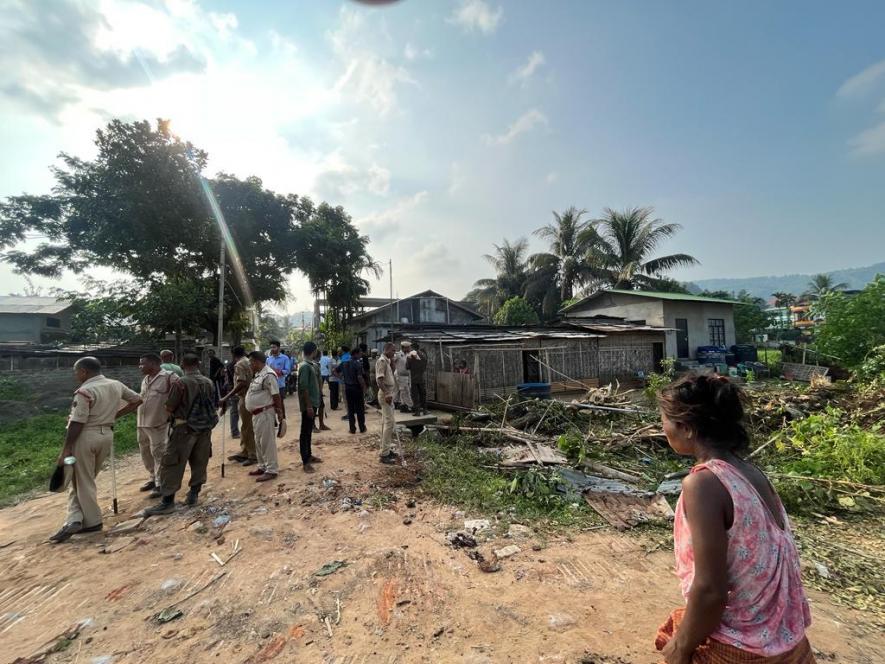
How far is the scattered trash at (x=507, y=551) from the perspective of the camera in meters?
3.83

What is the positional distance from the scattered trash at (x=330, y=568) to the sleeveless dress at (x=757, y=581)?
10.4 ft

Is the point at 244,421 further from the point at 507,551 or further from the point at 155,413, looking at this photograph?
the point at 507,551

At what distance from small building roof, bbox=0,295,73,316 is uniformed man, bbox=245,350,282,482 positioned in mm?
25875

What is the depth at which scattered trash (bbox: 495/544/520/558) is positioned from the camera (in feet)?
12.6

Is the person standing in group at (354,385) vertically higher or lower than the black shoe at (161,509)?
higher

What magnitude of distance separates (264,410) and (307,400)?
2.51ft

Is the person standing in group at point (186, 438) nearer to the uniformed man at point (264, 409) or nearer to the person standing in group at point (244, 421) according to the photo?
the uniformed man at point (264, 409)

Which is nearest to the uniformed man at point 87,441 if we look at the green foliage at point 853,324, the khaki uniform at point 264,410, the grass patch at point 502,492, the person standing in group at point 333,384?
the khaki uniform at point 264,410

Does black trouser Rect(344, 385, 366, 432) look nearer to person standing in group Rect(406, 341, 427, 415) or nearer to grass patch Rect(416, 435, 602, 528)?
person standing in group Rect(406, 341, 427, 415)

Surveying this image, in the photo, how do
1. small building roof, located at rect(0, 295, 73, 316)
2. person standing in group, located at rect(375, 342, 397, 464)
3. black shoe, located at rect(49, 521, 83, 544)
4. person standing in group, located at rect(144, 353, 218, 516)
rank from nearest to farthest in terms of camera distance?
1. black shoe, located at rect(49, 521, 83, 544)
2. person standing in group, located at rect(144, 353, 218, 516)
3. person standing in group, located at rect(375, 342, 397, 464)
4. small building roof, located at rect(0, 295, 73, 316)

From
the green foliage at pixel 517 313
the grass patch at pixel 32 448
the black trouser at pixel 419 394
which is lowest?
the grass patch at pixel 32 448

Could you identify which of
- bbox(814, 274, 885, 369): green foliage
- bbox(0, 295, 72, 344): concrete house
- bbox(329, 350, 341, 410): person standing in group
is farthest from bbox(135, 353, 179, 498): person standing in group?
bbox(0, 295, 72, 344): concrete house

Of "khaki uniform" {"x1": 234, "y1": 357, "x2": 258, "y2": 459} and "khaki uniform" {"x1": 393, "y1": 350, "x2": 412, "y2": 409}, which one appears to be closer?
"khaki uniform" {"x1": 234, "y1": 357, "x2": 258, "y2": 459}

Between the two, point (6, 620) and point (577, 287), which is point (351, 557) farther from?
point (577, 287)
